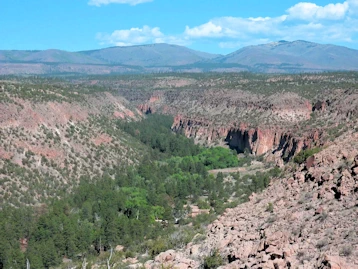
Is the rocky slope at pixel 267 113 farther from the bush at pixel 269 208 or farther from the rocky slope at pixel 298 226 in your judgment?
the bush at pixel 269 208

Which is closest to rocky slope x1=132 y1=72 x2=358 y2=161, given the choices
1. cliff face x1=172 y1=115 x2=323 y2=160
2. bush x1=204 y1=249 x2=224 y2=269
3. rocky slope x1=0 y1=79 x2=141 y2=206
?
cliff face x1=172 y1=115 x2=323 y2=160

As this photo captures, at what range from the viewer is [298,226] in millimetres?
25828

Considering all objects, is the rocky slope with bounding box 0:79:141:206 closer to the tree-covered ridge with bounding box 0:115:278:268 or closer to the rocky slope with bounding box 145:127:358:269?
the tree-covered ridge with bounding box 0:115:278:268

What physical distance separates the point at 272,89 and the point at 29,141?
232 ft

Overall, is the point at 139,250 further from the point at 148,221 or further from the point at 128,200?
the point at 128,200

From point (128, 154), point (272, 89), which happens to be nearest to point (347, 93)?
point (272, 89)

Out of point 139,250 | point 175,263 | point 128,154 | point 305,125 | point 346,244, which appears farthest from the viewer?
point 305,125

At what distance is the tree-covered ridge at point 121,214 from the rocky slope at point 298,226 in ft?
14.4

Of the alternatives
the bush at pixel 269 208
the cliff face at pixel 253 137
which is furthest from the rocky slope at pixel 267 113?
the bush at pixel 269 208

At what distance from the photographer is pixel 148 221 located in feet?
152

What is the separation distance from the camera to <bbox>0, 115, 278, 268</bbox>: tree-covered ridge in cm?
3847

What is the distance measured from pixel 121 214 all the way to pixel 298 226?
28024mm

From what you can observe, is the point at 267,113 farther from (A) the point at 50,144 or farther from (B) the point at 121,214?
(B) the point at 121,214

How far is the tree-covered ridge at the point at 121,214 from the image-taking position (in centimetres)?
3847
